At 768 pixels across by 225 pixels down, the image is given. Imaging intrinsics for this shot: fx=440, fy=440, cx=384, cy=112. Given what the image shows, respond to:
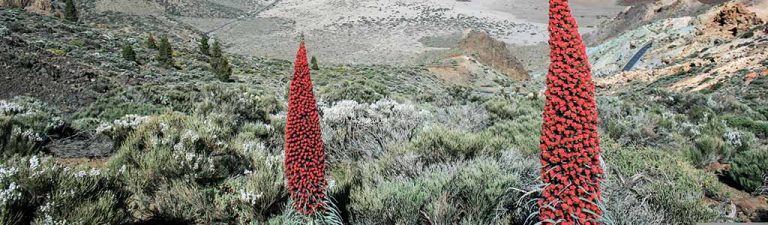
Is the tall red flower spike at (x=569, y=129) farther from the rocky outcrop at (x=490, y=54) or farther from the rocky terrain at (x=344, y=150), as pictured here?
the rocky outcrop at (x=490, y=54)

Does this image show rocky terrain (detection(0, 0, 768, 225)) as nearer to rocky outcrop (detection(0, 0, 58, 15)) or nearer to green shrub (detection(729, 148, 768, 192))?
green shrub (detection(729, 148, 768, 192))

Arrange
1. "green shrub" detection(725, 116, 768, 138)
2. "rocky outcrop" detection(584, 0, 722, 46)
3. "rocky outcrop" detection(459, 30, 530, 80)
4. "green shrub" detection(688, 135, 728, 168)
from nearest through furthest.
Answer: "green shrub" detection(688, 135, 728, 168)
"green shrub" detection(725, 116, 768, 138)
"rocky outcrop" detection(459, 30, 530, 80)
"rocky outcrop" detection(584, 0, 722, 46)

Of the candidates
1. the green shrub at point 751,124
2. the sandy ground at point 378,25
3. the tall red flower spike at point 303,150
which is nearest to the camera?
the tall red flower spike at point 303,150

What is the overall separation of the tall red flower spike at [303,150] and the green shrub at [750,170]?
574cm

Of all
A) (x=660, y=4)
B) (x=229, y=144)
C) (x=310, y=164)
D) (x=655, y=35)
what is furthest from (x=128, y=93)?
(x=660, y=4)

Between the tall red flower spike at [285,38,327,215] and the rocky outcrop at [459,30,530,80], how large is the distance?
36888 mm

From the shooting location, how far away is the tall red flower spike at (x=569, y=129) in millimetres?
2387

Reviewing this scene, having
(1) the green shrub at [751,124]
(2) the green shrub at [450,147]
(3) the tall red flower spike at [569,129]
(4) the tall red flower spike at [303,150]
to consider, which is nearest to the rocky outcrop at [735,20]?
(1) the green shrub at [751,124]

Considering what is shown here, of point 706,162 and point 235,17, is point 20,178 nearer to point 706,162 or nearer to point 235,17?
point 706,162

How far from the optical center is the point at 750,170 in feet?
19.1

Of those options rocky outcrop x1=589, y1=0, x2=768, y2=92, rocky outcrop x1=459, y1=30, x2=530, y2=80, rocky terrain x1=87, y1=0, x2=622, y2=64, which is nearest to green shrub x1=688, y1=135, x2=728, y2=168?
rocky outcrop x1=589, y1=0, x2=768, y2=92

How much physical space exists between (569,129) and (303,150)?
68.1 inches

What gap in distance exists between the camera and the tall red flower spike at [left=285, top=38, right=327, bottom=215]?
10.2ft

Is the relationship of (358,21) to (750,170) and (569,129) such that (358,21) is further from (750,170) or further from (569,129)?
(569,129)
